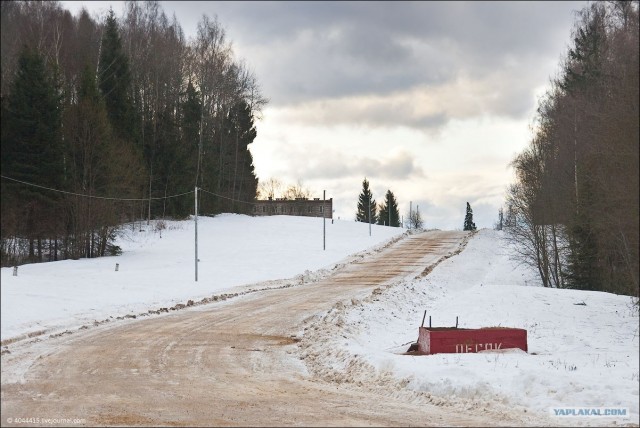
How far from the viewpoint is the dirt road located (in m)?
8.10

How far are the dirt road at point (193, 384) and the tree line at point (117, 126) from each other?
3.30 metres

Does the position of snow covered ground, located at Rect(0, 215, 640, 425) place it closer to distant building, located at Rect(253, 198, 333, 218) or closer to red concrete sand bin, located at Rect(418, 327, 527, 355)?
red concrete sand bin, located at Rect(418, 327, 527, 355)

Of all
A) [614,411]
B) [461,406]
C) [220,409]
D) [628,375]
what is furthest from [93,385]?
[628,375]

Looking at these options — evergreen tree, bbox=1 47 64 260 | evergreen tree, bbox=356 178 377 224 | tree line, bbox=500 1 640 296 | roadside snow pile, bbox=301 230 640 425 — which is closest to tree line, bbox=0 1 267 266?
evergreen tree, bbox=1 47 64 260

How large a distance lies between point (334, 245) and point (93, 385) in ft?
139

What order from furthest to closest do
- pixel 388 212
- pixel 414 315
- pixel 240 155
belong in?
pixel 388 212
pixel 240 155
pixel 414 315

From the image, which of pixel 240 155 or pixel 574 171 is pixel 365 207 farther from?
pixel 574 171

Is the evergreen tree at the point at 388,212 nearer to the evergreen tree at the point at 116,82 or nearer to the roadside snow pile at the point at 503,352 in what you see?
the evergreen tree at the point at 116,82

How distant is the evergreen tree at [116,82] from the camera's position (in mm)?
50406

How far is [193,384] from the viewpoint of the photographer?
33.9 ft

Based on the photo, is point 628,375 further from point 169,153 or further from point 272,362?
point 169,153

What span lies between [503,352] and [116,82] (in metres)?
48.4

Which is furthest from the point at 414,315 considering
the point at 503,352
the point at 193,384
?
the point at 193,384

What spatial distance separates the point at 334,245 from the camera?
5219 centimetres
